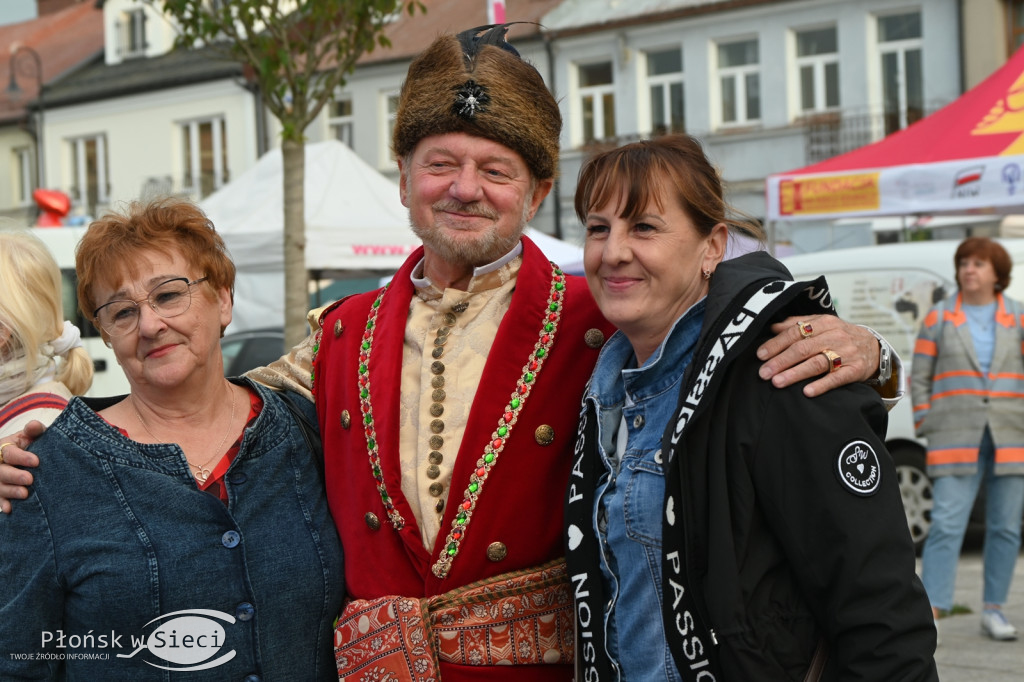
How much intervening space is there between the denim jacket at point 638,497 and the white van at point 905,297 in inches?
234

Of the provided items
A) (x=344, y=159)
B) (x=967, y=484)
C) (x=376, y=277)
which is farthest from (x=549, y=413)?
(x=376, y=277)

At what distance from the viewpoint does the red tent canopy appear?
7.04m

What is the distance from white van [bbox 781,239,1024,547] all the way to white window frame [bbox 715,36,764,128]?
46.9 ft

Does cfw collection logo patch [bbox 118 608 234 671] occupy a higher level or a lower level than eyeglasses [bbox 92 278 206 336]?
lower

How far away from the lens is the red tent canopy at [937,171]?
7.04 m

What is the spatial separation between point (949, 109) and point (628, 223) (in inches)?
249

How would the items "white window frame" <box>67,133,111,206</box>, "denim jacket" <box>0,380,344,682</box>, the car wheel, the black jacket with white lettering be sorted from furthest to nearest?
"white window frame" <box>67,133,111,206</box>, the car wheel, "denim jacket" <box>0,380,344,682</box>, the black jacket with white lettering

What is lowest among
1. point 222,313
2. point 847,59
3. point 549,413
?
point 549,413

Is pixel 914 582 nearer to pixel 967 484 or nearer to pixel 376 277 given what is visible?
pixel 967 484

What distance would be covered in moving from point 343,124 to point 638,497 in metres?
25.7

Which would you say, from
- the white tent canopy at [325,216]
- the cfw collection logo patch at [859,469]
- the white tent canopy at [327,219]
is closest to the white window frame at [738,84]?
the white tent canopy at [327,219]

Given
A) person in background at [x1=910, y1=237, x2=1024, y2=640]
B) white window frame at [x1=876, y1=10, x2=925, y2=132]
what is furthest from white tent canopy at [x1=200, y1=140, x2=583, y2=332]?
white window frame at [x1=876, y1=10, x2=925, y2=132]

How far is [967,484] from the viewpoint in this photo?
6.49 meters

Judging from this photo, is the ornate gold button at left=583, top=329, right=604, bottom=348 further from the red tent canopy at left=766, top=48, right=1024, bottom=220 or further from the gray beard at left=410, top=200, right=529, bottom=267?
the red tent canopy at left=766, top=48, right=1024, bottom=220
